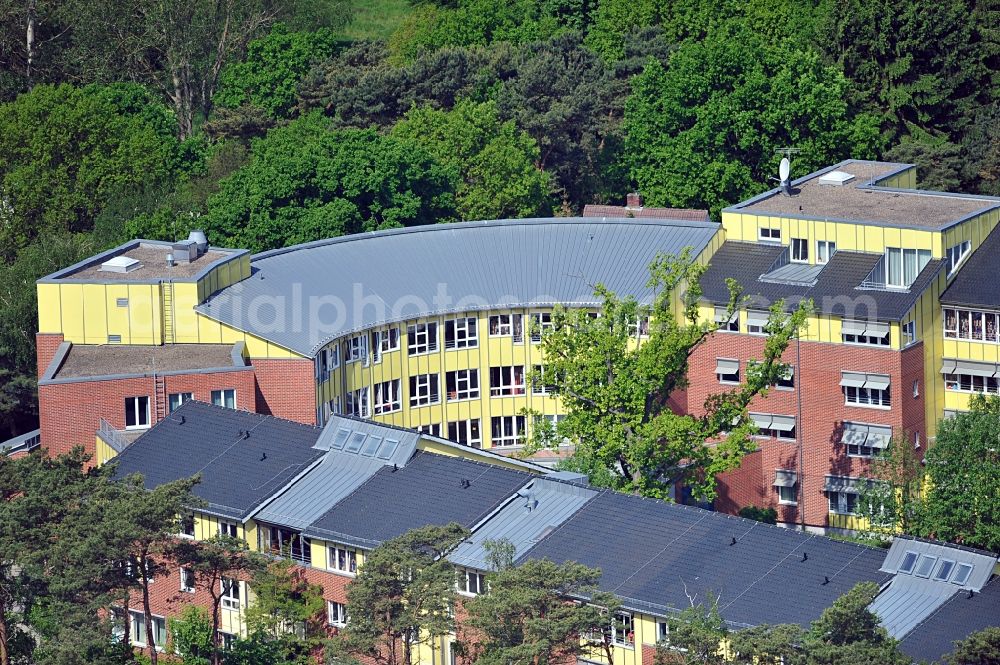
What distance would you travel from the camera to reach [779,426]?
369 ft

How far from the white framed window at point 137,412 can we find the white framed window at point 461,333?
1736 centimetres

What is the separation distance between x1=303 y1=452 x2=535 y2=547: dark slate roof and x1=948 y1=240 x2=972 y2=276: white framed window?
1076 inches

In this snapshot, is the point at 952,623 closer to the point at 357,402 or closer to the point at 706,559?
the point at 706,559

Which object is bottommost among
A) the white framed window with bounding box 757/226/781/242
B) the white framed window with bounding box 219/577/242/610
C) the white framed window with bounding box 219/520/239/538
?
the white framed window with bounding box 219/577/242/610

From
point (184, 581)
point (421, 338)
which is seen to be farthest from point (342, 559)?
point (421, 338)

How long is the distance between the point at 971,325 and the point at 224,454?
3466 cm

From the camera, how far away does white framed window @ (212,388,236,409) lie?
10656 cm

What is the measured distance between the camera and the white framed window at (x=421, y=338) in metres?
116

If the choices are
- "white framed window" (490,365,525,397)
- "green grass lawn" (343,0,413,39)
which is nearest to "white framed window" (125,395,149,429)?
"white framed window" (490,365,525,397)

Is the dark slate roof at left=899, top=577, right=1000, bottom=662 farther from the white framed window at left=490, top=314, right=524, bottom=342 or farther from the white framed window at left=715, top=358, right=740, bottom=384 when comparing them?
the white framed window at left=490, top=314, right=524, bottom=342

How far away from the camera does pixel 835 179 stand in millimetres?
120438

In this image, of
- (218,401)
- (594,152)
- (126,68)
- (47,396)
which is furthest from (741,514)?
(126,68)

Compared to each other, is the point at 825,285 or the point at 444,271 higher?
the point at 444,271

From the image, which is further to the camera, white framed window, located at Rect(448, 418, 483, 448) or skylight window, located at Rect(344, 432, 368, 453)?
white framed window, located at Rect(448, 418, 483, 448)
